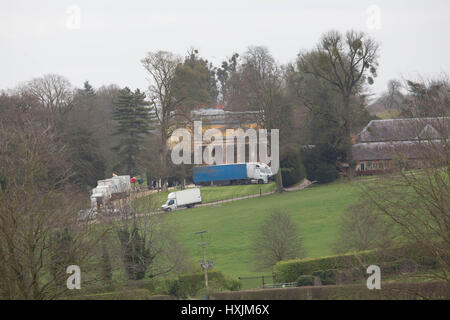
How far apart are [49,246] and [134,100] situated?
2106 inches

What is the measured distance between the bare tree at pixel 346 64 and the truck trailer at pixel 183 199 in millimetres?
14480

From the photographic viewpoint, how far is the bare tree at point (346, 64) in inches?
2315

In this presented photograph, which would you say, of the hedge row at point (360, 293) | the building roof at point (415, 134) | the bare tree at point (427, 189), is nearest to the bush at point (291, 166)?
the building roof at point (415, 134)

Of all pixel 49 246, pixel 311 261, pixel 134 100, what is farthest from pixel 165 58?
pixel 49 246

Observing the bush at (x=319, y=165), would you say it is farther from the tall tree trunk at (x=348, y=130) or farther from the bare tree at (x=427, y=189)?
the bare tree at (x=427, y=189)

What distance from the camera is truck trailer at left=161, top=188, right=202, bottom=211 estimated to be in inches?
2142

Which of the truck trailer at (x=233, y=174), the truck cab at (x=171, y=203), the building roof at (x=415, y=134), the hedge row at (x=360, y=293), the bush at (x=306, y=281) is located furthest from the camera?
the truck trailer at (x=233, y=174)

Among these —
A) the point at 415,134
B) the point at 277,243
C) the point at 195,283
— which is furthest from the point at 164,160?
the point at 415,134

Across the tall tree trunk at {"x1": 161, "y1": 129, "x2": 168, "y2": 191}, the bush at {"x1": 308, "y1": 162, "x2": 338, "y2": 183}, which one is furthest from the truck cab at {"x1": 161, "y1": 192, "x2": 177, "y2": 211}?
the bush at {"x1": 308, "y1": 162, "x2": 338, "y2": 183}

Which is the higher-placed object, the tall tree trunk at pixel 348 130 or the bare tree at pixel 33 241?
the tall tree trunk at pixel 348 130

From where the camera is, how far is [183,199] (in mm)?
54781
